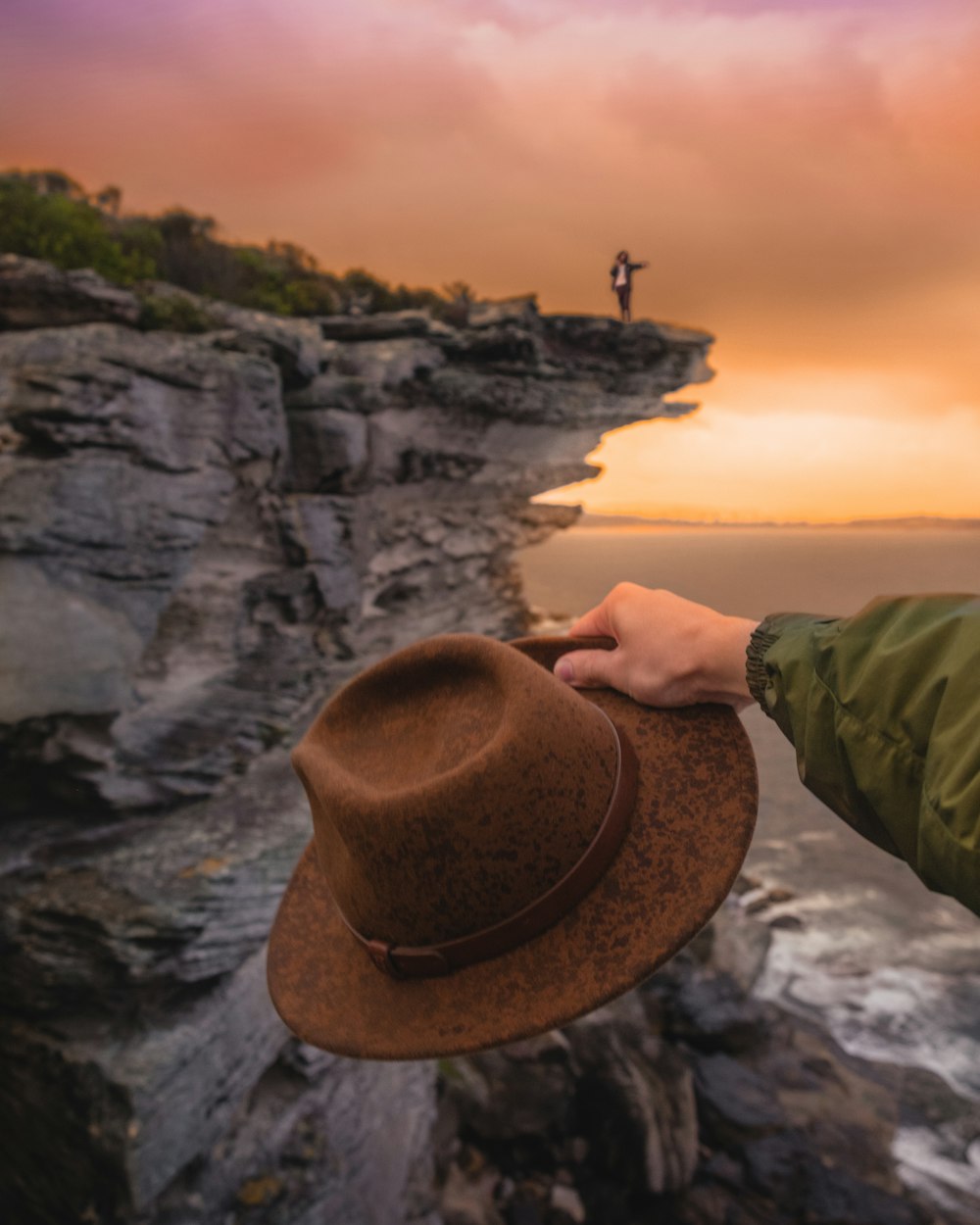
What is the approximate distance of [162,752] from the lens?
7.57m

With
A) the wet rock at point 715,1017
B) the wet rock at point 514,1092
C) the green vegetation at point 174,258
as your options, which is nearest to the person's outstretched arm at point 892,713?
the green vegetation at point 174,258

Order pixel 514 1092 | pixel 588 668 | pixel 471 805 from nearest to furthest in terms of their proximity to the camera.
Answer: pixel 471 805, pixel 588 668, pixel 514 1092

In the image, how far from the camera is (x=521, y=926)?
1398 mm

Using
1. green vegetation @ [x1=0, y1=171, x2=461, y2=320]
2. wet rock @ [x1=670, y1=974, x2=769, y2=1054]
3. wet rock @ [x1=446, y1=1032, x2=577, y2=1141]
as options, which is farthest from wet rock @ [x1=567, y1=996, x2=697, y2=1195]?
green vegetation @ [x1=0, y1=171, x2=461, y2=320]

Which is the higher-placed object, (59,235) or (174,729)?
(59,235)

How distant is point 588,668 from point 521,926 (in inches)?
26.7

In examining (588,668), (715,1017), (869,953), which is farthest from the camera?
(869,953)

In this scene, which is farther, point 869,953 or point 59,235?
point 869,953

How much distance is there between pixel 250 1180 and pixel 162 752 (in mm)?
4457

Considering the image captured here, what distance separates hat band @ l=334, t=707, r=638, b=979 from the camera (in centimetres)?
139

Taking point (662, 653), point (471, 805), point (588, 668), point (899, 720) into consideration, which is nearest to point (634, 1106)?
point (588, 668)

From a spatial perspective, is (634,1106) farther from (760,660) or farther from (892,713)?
(892,713)

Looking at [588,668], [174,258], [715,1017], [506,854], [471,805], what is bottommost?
[715,1017]

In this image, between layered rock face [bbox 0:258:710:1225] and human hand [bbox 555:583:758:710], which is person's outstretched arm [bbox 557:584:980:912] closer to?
human hand [bbox 555:583:758:710]
